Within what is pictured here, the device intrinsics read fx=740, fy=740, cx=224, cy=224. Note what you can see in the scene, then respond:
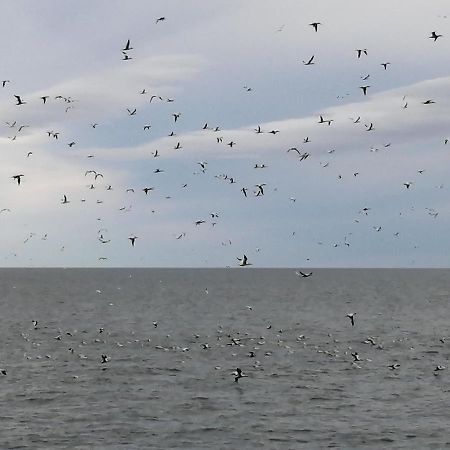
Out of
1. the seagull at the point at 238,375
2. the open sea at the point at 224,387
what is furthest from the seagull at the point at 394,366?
the seagull at the point at 238,375

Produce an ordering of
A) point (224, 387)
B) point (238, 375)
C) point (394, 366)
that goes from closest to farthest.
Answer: point (224, 387), point (238, 375), point (394, 366)

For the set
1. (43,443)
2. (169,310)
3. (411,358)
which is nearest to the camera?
(43,443)

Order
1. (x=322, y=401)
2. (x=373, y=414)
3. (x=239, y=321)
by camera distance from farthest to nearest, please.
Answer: (x=239, y=321)
(x=322, y=401)
(x=373, y=414)

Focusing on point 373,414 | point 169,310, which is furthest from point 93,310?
point 373,414

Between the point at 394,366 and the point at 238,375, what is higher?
the point at 238,375

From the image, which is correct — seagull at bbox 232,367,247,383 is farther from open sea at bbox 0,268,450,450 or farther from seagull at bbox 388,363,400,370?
seagull at bbox 388,363,400,370

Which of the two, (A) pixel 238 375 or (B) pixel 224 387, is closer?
(B) pixel 224 387

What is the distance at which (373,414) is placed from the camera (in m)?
45.3

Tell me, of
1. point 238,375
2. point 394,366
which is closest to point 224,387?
point 238,375

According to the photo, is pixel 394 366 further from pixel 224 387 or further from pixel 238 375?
pixel 224 387

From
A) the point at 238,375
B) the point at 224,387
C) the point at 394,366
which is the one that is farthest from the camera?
the point at 394,366

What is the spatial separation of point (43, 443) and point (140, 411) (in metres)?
8.42

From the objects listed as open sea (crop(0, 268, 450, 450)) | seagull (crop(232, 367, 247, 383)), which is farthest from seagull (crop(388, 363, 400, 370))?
seagull (crop(232, 367, 247, 383))

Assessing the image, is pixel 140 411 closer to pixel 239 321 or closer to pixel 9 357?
pixel 9 357
